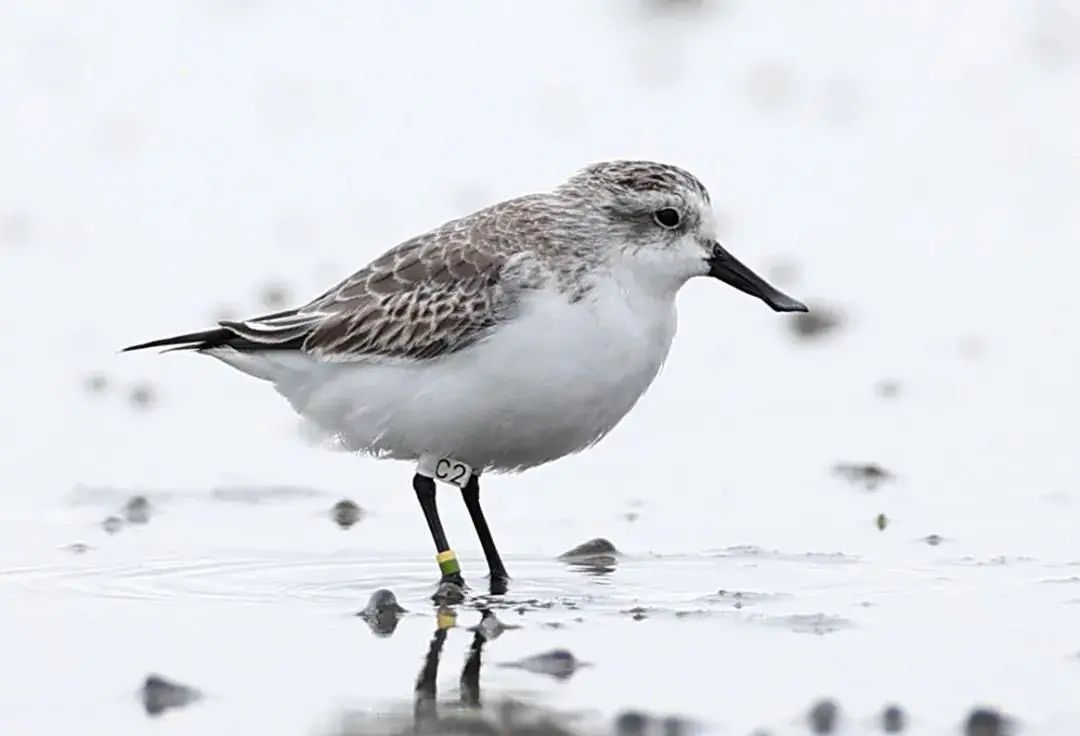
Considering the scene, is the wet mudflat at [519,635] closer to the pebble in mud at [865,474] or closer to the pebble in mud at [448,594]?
the pebble in mud at [448,594]

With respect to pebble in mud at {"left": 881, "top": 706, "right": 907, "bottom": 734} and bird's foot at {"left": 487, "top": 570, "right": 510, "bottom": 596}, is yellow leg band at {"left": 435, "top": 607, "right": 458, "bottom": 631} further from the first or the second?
pebble in mud at {"left": 881, "top": 706, "right": 907, "bottom": 734}

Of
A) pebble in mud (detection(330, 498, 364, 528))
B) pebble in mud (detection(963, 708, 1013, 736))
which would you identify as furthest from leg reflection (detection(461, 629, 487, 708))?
pebble in mud (detection(330, 498, 364, 528))

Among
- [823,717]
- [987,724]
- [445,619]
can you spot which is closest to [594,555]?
[445,619]

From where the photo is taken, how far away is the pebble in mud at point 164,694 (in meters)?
6.75

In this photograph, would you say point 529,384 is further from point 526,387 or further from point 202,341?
point 202,341

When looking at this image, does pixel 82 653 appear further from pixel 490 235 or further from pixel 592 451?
pixel 592 451

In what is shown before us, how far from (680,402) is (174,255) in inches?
157

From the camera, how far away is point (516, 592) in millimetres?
8328

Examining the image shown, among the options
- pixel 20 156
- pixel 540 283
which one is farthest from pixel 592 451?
pixel 20 156

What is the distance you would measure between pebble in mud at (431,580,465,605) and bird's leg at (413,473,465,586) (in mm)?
25

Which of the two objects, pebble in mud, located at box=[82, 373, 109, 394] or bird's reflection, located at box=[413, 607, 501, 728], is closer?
bird's reflection, located at box=[413, 607, 501, 728]

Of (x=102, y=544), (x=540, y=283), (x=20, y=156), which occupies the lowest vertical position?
(x=102, y=544)

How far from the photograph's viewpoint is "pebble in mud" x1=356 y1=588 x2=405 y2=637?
779 centimetres

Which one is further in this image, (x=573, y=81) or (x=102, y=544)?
(x=573, y=81)
